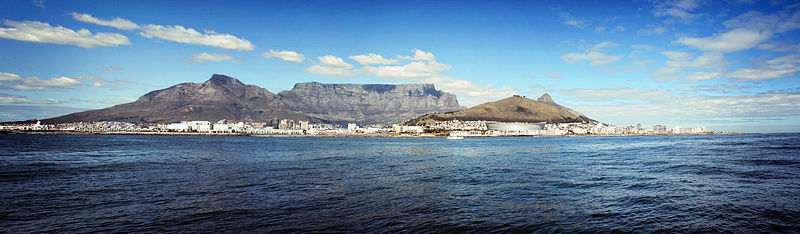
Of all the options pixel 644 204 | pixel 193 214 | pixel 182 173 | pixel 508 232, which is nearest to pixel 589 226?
pixel 508 232

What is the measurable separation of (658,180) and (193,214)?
27.5 meters

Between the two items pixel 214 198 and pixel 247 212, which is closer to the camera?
pixel 247 212

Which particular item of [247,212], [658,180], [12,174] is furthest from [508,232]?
[12,174]

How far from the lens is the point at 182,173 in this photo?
30219 mm

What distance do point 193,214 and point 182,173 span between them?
17.3 m

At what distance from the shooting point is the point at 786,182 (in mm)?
23875

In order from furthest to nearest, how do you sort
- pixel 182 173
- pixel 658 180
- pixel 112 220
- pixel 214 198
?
pixel 182 173 → pixel 658 180 → pixel 214 198 → pixel 112 220

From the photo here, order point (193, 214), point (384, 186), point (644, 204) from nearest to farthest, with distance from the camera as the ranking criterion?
point (193, 214) < point (644, 204) < point (384, 186)

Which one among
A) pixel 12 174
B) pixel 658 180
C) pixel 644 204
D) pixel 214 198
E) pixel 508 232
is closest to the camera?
pixel 508 232

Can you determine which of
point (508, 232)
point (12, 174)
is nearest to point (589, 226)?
point (508, 232)

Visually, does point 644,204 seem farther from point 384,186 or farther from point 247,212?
point 247,212

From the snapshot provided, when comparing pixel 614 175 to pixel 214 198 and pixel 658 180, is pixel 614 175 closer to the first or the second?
pixel 658 180

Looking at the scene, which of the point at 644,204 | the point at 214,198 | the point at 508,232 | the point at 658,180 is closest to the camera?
the point at 508,232

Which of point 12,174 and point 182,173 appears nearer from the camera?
point 12,174
